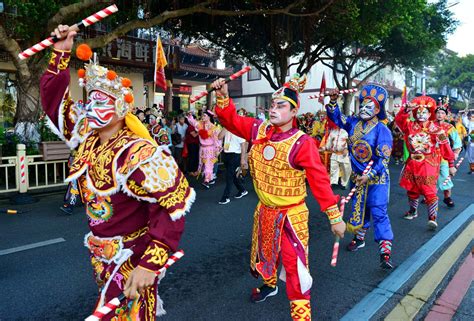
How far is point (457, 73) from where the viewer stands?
55.1m

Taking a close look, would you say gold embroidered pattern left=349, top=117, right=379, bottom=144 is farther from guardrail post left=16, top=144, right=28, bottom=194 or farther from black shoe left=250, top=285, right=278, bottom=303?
guardrail post left=16, top=144, right=28, bottom=194

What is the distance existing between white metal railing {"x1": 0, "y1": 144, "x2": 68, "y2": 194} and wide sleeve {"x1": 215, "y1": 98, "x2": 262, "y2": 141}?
653cm

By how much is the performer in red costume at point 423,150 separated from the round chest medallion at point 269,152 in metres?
4.07

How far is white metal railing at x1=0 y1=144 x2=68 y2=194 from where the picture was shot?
8.52 metres

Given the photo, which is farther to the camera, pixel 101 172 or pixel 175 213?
pixel 101 172

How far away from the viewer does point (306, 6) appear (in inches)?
477

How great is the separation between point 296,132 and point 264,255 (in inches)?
42.3

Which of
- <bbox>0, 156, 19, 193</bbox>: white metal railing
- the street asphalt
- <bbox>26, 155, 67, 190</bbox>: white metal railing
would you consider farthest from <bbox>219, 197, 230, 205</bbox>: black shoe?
<bbox>0, 156, 19, 193</bbox>: white metal railing

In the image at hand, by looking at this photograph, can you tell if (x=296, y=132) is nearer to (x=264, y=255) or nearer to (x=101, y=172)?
(x=264, y=255)

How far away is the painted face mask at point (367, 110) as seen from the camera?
4.89m

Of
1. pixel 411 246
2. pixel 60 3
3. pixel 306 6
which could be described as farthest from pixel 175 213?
pixel 306 6

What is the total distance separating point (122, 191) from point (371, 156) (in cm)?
358

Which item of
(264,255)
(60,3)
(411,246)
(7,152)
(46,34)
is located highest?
(60,3)

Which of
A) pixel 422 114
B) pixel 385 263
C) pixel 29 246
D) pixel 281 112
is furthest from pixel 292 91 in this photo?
pixel 29 246
